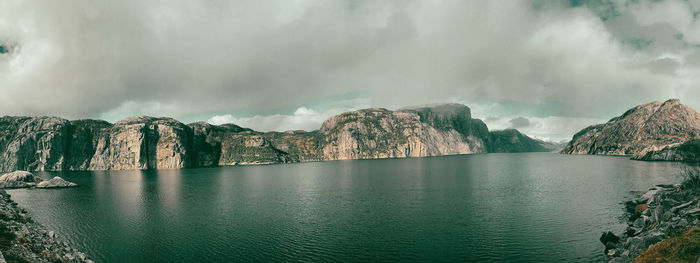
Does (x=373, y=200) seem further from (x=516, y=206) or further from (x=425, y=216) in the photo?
(x=516, y=206)

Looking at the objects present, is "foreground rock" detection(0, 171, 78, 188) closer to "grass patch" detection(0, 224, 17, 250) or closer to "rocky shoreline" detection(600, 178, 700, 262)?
"grass patch" detection(0, 224, 17, 250)

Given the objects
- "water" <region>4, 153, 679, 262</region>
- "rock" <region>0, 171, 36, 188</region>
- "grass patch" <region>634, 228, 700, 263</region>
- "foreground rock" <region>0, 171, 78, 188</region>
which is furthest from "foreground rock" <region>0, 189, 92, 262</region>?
"rock" <region>0, 171, 36, 188</region>

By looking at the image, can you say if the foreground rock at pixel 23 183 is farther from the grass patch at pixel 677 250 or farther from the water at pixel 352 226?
the grass patch at pixel 677 250

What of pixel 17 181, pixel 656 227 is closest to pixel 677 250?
pixel 656 227

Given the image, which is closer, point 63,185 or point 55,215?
point 55,215

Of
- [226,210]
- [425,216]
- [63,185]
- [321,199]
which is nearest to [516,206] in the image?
[425,216]

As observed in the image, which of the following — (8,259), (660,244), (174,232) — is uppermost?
(8,259)

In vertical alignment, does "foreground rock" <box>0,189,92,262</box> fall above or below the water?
above
